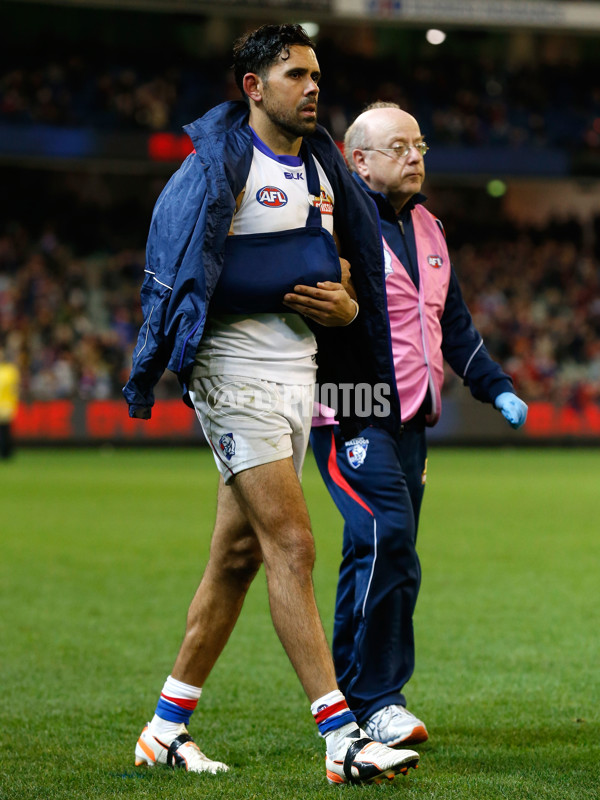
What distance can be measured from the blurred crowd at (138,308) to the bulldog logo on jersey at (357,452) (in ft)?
66.8

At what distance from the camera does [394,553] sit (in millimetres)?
4203

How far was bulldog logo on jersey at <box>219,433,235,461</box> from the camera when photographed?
374 centimetres

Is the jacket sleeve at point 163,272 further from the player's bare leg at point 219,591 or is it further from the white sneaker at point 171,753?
the white sneaker at point 171,753

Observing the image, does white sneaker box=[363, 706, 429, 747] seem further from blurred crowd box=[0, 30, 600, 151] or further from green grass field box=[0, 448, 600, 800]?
blurred crowd box=[0, 30, 600, 151]

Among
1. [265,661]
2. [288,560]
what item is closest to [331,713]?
[288,560]

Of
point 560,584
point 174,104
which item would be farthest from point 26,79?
point 560,584

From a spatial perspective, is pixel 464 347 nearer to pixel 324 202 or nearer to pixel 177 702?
pixel 324 202

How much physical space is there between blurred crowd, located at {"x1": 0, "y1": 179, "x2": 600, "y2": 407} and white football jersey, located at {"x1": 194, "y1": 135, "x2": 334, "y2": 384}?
20703 millimetres

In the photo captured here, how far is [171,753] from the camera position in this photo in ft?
12.9

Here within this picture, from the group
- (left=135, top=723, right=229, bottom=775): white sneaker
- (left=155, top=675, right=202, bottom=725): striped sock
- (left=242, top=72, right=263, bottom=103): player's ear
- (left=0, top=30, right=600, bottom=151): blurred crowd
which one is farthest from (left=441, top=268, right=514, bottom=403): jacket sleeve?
(left=0, top=30, right=600, bottom=151): blurred crowd

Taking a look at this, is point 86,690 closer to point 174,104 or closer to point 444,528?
point 444,528

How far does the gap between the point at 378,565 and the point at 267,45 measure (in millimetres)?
1925

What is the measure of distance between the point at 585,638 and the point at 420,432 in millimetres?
2360

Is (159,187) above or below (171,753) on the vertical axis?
above
